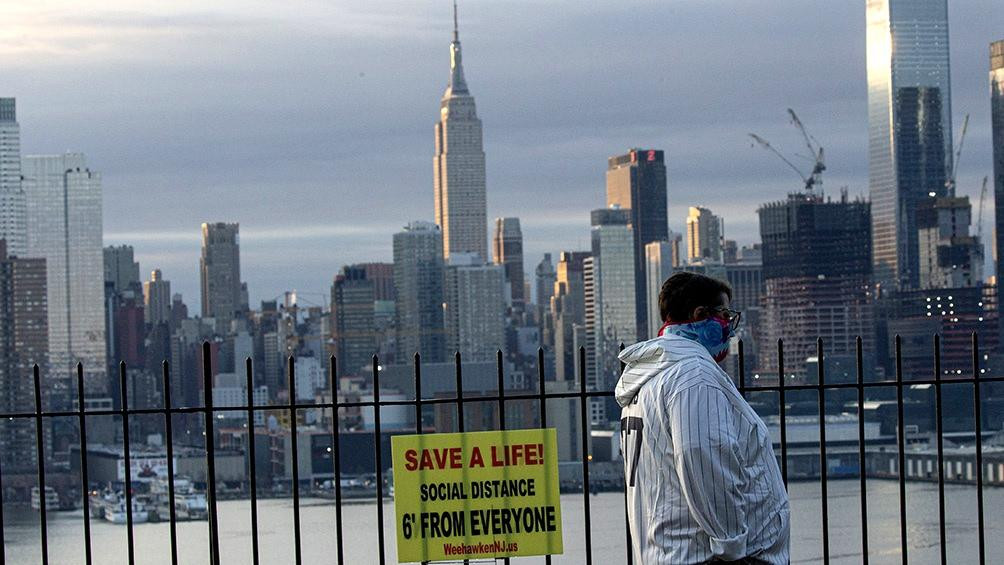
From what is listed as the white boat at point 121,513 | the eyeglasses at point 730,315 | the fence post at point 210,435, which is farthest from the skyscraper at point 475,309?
the eyeglasses at point 730,315

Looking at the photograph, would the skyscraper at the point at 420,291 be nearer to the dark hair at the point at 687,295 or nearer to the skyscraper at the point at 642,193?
the skyscraper at the point at 642,193

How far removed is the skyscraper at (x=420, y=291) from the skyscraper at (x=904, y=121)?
24.1 m

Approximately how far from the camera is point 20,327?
7775 cm

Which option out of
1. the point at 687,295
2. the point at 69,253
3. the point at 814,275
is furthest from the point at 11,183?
the point at 687,295

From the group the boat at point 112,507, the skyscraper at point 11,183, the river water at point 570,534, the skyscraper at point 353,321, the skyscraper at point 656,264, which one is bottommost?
the boat at point 112,507

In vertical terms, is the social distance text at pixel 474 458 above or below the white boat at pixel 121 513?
above

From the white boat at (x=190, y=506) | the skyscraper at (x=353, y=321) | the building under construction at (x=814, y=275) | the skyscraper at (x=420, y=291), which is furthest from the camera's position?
the skyscraper at (x=420, y=291)

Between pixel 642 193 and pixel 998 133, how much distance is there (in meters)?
21.4

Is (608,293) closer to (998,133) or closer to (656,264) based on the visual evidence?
(656,264)

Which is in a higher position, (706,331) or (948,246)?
(948,246)

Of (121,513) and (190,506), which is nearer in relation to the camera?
(121,513)

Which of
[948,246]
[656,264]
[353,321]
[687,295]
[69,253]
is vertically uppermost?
[69,253]

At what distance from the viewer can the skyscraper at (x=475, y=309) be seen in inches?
3246

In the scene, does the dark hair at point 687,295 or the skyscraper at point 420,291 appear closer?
the dark hair at point 687,295
